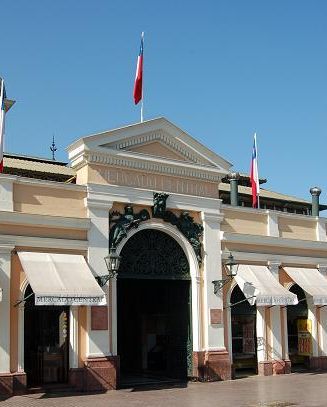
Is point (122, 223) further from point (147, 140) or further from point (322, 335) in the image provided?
point (322, 335)

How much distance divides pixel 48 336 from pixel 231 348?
6.08m

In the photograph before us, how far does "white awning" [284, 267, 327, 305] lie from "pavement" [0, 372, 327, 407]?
3.12m

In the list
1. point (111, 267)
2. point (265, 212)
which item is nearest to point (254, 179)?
point (265, 212)

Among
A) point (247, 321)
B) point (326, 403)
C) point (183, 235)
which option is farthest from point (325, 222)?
point (326, 403)

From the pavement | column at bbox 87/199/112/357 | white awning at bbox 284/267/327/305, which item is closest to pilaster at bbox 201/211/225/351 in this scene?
the pavement

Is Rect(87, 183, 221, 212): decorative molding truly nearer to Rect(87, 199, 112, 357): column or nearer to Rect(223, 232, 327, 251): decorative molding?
Rect(87, 199, 112, 357): column

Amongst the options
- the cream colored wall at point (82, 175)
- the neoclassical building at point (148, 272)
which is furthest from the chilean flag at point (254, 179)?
the cream colored wall at point (82, 175)

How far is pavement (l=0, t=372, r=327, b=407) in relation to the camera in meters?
14.6

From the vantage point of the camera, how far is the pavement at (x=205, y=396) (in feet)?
47.9

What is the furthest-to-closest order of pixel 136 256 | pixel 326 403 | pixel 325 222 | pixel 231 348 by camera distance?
pixel 325 222 → pixel 231 348 → pixel 136 256 → pixel 326 403

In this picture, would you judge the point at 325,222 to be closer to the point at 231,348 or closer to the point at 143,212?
the point at 231,348

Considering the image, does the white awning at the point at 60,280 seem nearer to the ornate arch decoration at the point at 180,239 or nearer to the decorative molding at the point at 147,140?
the ornate arch decoration at the point at 180,239

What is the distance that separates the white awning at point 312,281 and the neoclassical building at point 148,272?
0.07 meters

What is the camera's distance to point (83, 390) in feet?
54.4
